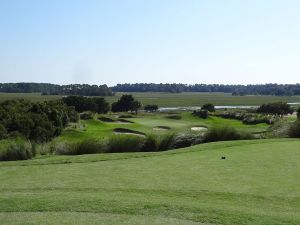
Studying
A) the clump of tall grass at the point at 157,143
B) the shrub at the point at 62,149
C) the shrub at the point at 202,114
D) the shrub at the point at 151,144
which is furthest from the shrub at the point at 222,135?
the shrub at the point at 202,114

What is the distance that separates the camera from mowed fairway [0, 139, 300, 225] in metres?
7.03

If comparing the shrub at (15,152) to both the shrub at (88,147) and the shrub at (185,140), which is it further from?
the shrub at (185,140)

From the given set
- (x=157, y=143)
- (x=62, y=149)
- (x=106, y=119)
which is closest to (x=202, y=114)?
(x=106, y=119)

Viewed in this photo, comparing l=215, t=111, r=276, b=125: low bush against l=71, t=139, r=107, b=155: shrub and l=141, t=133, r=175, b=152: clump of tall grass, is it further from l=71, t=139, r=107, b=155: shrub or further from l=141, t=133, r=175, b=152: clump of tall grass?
l=71, t=139, r=107, b=155: shrub

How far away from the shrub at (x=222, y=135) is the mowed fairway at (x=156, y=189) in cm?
436

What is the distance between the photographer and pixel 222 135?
58.9 ft

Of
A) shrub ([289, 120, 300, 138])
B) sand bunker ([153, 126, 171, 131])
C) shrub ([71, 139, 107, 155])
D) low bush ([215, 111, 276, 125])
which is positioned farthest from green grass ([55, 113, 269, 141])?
shrub ([71, 139, 107, 155])

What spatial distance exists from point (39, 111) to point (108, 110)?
40.1m

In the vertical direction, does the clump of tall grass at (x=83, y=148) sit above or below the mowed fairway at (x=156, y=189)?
below

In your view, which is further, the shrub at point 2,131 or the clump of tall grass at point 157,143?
the shrub at point 2,131

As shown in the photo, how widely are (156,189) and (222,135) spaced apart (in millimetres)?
9462

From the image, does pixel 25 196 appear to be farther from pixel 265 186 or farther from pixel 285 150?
pixel 285 150

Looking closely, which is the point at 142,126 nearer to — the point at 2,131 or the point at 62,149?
the point at 2,131

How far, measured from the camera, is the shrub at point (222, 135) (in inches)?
699
